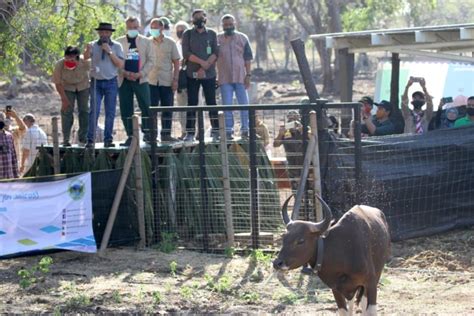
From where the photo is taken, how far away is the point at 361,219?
10.9m

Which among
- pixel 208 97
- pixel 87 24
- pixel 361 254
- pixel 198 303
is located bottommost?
pixel 198 303

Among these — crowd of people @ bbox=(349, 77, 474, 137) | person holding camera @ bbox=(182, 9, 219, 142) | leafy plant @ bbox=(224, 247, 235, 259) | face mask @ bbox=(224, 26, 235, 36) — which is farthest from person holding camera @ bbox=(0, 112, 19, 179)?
crowd of people @ bbox=(349, 77, 474, 137)

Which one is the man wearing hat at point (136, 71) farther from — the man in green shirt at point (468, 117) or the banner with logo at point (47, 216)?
the man in green shirt at point (468, 117)

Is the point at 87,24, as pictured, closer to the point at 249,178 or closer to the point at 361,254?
the point at 249,178

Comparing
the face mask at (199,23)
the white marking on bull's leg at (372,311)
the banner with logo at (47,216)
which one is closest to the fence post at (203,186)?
the banner with logo at (47,216)

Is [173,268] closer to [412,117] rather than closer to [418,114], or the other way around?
[412,117]

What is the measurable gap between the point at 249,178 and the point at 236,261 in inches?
57.4

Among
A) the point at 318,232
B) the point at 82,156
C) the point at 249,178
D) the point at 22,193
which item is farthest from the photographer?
the point at 82,156

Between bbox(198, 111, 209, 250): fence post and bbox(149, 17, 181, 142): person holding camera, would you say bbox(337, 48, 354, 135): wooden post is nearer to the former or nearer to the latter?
bbox(149, 17, 181, 142): person holding camera

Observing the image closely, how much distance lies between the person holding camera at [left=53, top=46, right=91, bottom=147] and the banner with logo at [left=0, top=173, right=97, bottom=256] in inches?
83.2

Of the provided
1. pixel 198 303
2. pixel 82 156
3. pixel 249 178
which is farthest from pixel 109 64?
pixel 198 303

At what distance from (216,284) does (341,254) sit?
2722 millimetres

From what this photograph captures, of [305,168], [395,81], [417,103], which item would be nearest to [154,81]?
[305,168]

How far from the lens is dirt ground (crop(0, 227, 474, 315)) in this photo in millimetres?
11867
